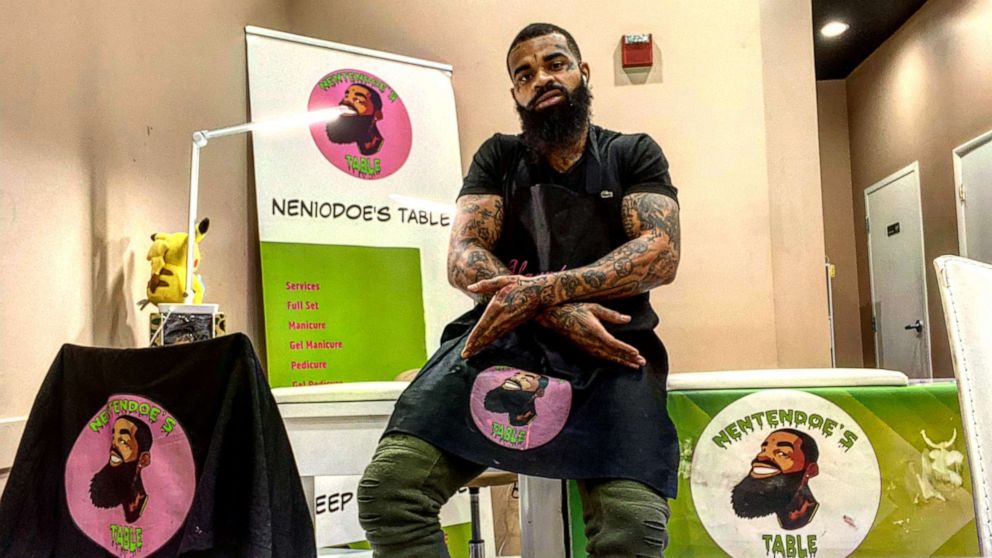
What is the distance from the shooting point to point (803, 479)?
1589 millimetres

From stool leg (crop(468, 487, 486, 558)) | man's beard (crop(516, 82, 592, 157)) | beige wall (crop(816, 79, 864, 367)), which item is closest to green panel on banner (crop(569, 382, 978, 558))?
man's beard (crop(516, 82, 592, 157))

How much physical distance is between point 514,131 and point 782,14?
1173 millimetres

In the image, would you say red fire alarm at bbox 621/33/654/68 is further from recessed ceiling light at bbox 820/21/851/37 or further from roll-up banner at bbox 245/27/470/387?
recessed ceiling light at bbox 820/21/851/37

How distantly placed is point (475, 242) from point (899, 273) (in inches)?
202

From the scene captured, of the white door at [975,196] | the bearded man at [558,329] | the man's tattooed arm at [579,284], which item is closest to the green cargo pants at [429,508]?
the bearded man at [558,329]

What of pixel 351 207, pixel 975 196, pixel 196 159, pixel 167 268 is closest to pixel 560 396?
pixel 167 268

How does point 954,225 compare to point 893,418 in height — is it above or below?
above

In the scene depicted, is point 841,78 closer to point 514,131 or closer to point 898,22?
point 898,22

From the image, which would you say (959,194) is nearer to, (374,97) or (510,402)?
(374,97)

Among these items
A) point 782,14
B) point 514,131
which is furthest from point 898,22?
point 514,131

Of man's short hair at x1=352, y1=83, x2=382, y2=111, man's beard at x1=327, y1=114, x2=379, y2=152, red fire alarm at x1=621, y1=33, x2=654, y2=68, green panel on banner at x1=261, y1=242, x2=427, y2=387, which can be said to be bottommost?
green panel on banner at x1=261, y1=242, x2=427, y2=387

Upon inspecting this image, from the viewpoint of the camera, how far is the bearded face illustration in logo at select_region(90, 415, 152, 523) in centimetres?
143

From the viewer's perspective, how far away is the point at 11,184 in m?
1.70

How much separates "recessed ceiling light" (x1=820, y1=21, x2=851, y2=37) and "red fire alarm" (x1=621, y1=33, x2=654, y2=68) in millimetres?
3264
